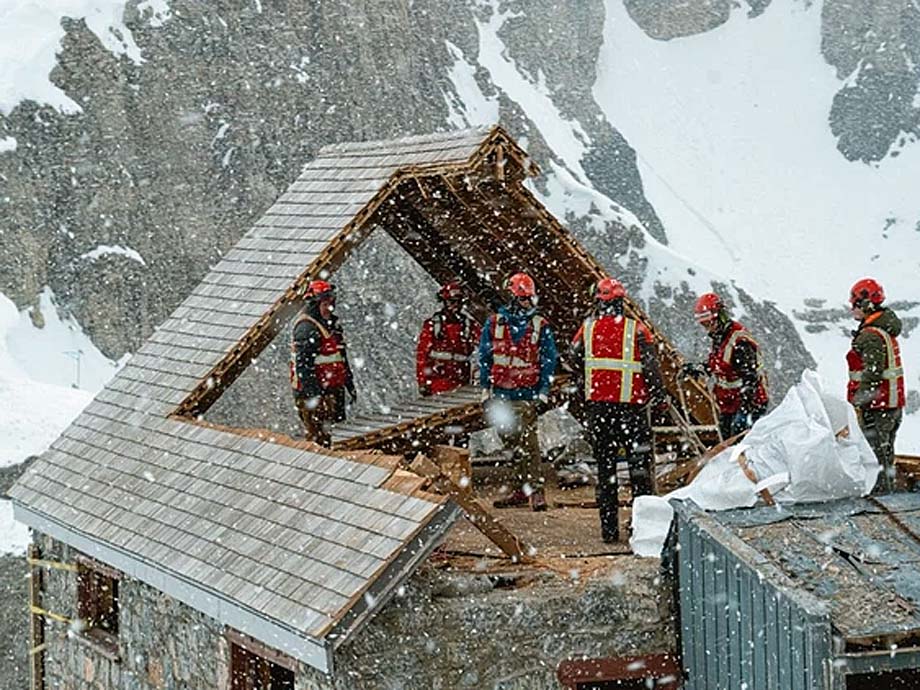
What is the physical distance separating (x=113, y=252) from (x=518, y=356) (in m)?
28.8

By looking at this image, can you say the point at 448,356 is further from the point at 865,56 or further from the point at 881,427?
the point at 865,56

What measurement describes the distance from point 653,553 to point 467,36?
55.4 metres

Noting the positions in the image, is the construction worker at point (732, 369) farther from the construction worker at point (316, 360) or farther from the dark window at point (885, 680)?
the dark window at point (885, 680)

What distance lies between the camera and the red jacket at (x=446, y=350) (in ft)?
41.5

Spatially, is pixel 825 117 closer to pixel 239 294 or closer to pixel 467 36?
pixel 467 36

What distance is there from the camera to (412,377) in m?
39.4

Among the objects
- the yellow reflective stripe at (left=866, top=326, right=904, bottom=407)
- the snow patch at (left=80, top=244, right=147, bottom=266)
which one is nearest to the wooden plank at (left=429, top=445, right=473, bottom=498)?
the yellow reflective stripe at (left=866, top=326, right=904, bottom=407)

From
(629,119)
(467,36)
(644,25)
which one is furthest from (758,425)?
(644,25)

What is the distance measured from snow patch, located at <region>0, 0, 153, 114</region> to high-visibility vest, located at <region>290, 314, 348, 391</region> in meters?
27.5

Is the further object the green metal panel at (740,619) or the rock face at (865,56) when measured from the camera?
the rock face at (865,56)

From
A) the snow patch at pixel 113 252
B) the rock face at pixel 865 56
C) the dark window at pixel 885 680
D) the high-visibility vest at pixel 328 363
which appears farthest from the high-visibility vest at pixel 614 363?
the rock face at pixel 865 56

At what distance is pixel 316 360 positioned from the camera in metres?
11.9

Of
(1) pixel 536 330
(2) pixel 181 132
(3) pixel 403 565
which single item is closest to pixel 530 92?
(2) pixel 181 132

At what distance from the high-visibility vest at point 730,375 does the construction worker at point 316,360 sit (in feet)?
10.4
